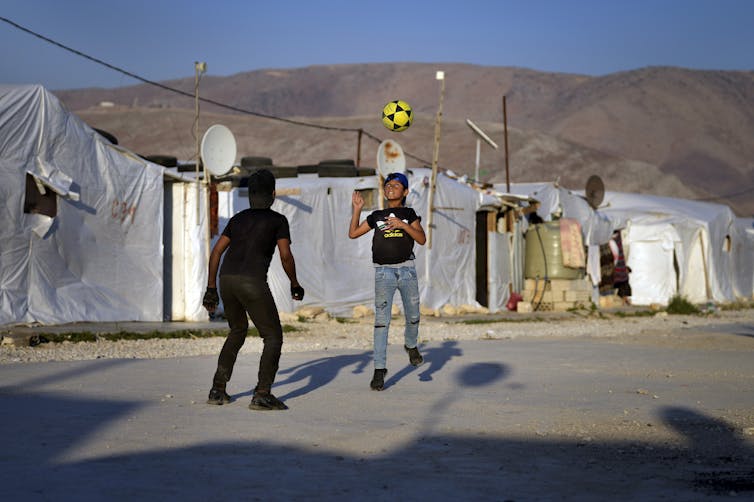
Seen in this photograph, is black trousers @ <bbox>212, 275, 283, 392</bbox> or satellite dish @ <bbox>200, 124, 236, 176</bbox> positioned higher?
satellite dish @ <bbox>200, 124, 236, 176</bbox>

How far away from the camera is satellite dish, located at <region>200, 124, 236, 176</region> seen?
56.4 ft

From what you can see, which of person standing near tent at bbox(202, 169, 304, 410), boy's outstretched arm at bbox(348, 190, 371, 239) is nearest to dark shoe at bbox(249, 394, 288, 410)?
person standing near tent at bbox(202, 169, 304, 410)

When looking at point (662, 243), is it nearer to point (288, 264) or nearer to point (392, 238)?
point (392, 238)

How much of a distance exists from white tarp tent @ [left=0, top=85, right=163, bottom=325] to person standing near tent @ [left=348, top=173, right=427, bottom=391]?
7.98m

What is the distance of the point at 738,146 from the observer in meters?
114

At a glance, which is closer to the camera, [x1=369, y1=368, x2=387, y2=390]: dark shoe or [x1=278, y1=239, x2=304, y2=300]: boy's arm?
[x1=278, y1=239, x2=304, y2=300]: boy's arm

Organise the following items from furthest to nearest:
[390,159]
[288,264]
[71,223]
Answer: [390,159], [71,223], [288,264]

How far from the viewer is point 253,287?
6.92m

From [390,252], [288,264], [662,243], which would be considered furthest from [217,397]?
[662,243]

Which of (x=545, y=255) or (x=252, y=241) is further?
(x=545, y=255)

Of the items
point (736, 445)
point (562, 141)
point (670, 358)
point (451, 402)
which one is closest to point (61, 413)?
point (451, 402)

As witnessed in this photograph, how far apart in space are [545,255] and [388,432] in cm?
2027

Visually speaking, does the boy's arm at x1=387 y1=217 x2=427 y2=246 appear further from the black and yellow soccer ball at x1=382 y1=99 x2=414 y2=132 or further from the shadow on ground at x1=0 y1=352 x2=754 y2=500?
the black and yellow soccer ball at x1=382 y1=99 x2=414 y2=132

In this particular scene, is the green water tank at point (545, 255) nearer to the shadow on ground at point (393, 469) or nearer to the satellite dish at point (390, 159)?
the satellite dish at point (390, 159)
